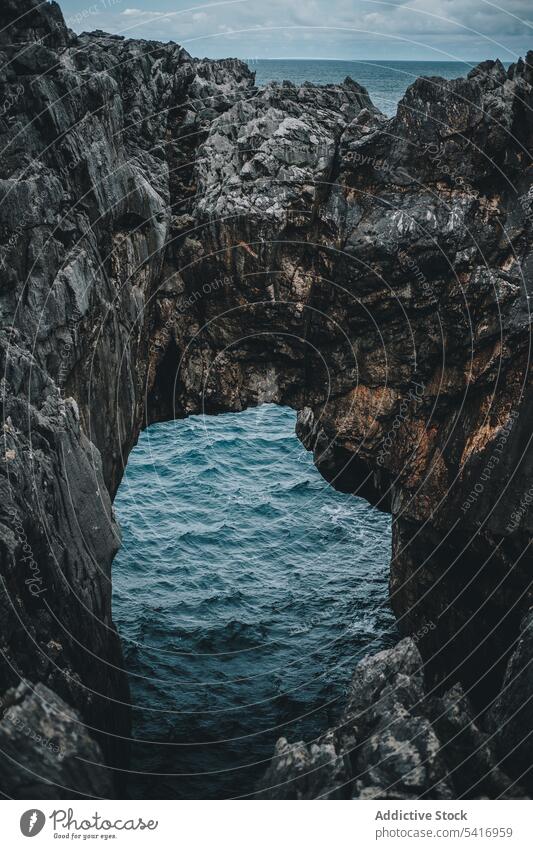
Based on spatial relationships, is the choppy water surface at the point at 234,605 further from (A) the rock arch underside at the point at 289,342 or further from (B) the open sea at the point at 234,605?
(A) the rock arch underside at the point at 289,342

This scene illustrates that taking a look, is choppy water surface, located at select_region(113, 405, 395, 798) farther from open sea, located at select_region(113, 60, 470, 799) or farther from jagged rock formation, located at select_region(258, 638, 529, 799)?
jagged rock formation, located at select_region(258, 638, 529, 799)

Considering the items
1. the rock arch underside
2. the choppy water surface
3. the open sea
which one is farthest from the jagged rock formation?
the choppy water surface

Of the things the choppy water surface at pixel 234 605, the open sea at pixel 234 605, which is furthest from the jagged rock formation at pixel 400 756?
the choppy water surface at pixel 234 605

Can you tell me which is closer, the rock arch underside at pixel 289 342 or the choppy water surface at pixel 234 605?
the rock arch underside at pixel 289 342

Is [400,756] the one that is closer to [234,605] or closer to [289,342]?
[234,605]

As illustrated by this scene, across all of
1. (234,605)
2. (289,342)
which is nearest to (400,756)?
(234,605)

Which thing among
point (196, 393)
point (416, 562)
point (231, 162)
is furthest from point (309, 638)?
point (231, 162)
